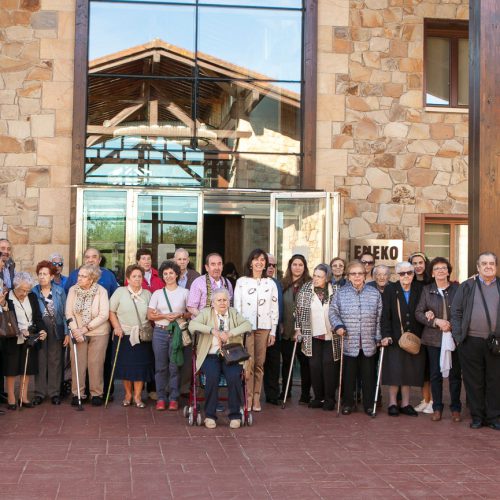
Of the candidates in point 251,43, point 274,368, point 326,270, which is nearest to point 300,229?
point 251,43

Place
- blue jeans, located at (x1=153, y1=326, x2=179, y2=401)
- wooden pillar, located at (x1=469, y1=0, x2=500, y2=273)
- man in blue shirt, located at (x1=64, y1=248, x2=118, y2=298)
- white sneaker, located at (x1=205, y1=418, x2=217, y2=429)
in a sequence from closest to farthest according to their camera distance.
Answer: white sneaker, located at (x1=205, y1=418, x2=217, y2=429), wooden pillar, located at (x1=469, y1=0, x2=500, y2=273), blue jeans, located at (x1=153, y1=326, x2=179, y2=401), man in blue shirt, located at (x1=64, y1=248, x2=118, y2=298)

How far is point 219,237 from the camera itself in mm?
20281

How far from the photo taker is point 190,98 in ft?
48.7

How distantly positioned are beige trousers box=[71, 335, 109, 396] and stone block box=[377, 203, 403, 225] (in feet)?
20.3

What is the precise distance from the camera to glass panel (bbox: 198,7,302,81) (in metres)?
15.0

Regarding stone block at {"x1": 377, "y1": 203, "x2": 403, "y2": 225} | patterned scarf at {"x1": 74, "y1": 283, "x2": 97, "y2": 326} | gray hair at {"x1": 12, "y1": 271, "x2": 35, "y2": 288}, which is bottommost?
patterned scarf at {"x1": 74, "y1": 283, "x2": 97, "y2": 326}

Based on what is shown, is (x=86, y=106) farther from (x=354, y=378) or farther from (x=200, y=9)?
(x=354, y=378)

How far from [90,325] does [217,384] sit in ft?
6.37

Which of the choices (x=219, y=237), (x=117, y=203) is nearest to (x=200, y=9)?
(x=117, y=203)

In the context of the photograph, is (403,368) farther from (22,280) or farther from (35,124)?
(35,124)

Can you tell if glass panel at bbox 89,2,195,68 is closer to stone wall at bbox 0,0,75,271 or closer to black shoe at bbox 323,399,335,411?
stone wall at bbox 0,0,75,271

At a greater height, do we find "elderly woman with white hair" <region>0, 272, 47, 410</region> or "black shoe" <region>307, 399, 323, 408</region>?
"elderly woman with white hair" <region>0, 272, 47, 410</region>

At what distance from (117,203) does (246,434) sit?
258 inches

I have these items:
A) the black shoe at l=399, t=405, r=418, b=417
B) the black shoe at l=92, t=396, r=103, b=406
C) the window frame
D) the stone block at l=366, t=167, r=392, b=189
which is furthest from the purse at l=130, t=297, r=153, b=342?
the window frame
